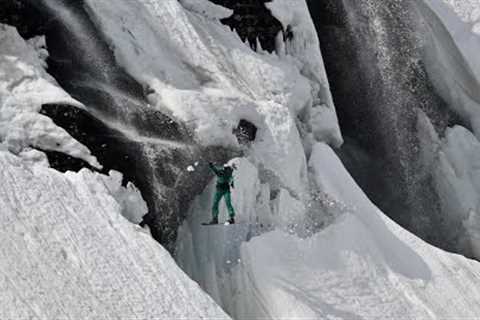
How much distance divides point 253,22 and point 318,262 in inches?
151

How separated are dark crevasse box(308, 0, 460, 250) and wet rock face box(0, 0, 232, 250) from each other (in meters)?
4.22

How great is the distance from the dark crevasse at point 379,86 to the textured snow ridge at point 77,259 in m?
5.82

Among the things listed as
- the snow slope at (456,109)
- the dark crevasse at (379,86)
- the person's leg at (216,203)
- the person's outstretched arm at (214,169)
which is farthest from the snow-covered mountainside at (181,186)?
the snow slope at (456,109)

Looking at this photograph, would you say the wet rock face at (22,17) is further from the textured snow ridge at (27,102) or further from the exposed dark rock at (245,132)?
the exposed dark rock at (245,132)

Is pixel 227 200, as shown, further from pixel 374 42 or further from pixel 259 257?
pixel 374 42

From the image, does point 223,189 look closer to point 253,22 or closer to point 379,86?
point 253,22

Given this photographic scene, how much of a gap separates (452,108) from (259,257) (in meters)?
5.94

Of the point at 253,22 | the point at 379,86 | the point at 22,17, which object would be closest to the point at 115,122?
the point at 22,17

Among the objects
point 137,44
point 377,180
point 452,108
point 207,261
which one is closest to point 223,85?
point 137,44

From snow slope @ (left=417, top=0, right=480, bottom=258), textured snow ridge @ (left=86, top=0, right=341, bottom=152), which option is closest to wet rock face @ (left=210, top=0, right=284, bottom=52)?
textured snow ridge @ (left=86, top=0, right=341, bottom=152)

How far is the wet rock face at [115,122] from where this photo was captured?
915 cm

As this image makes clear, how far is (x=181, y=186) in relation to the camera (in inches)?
372

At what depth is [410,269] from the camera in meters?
10.1

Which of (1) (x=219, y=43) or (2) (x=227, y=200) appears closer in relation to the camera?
(2) (x=227, y=200)
